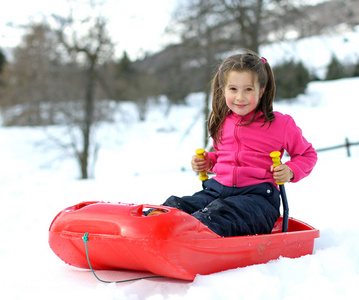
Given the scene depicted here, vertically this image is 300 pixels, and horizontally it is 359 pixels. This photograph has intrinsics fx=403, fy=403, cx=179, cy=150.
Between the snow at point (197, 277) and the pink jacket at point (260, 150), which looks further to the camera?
the pink jacket at point (260, 150)

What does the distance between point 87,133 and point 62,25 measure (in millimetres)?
2684

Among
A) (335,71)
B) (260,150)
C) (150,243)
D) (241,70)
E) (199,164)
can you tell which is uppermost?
(335,71)

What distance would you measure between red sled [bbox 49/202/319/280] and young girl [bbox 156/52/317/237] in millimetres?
279

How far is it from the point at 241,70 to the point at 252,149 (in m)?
0.49

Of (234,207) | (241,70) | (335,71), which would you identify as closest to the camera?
(234,207)

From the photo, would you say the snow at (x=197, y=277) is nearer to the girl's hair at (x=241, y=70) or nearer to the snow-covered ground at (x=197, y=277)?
the snow-covered ground at (x=197, y=277)

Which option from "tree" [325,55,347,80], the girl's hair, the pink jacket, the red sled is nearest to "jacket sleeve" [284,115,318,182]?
the pink jacket

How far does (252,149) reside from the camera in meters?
2.49

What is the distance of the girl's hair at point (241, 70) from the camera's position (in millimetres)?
2422

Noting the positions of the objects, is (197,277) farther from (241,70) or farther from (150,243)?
(241,70)

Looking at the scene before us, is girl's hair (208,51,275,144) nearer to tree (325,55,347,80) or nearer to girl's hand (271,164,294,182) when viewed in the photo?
girl's hand (271,164,294,182)

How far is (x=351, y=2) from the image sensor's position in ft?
27.3

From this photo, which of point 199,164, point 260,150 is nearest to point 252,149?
point 260,150

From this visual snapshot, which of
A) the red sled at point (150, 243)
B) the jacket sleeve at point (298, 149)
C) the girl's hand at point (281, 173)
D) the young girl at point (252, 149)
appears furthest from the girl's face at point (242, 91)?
the red sled at point (150, 243)
